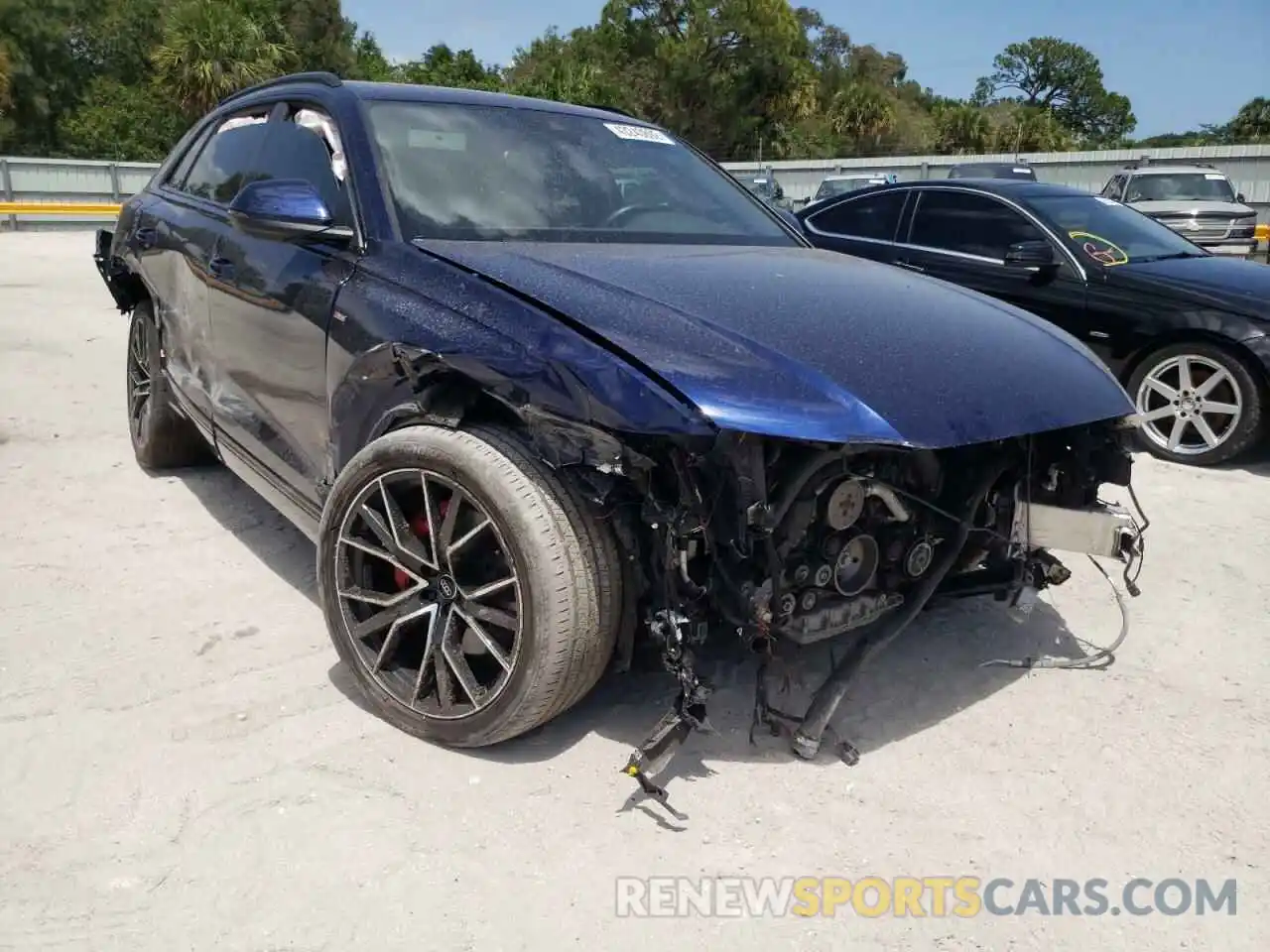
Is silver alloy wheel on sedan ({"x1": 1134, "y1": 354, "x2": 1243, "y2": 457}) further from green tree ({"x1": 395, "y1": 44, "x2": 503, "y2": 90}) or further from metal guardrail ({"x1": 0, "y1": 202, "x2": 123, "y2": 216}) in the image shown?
green tree ({"x1": 395, "y1": 44, "x2": 503, "y2": 90})

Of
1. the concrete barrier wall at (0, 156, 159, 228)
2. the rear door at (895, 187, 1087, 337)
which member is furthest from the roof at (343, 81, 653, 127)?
the concrete barrier wall at (0, 156, 159, 228)

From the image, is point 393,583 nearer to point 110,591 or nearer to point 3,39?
point 110,591

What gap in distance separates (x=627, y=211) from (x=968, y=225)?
4024mm

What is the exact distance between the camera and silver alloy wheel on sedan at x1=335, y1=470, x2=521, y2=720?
2.57 meters

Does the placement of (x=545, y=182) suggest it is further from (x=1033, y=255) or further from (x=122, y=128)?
(x=122, y=128)

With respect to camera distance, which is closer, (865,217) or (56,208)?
A: (865,217)

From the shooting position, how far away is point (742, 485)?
90.5 inches

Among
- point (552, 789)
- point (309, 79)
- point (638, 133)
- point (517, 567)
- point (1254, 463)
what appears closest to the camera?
point (517, 567)

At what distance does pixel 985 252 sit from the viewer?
6.60m

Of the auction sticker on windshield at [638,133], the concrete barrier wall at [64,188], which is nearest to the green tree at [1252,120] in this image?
the concrete barrier wall at [64,188]

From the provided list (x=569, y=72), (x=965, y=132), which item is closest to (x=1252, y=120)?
(x=965, y=132)

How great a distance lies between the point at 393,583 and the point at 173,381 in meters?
2.04

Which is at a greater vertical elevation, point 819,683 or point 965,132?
point 965,132

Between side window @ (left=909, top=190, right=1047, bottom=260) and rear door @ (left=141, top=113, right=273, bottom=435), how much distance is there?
4.52 meters
